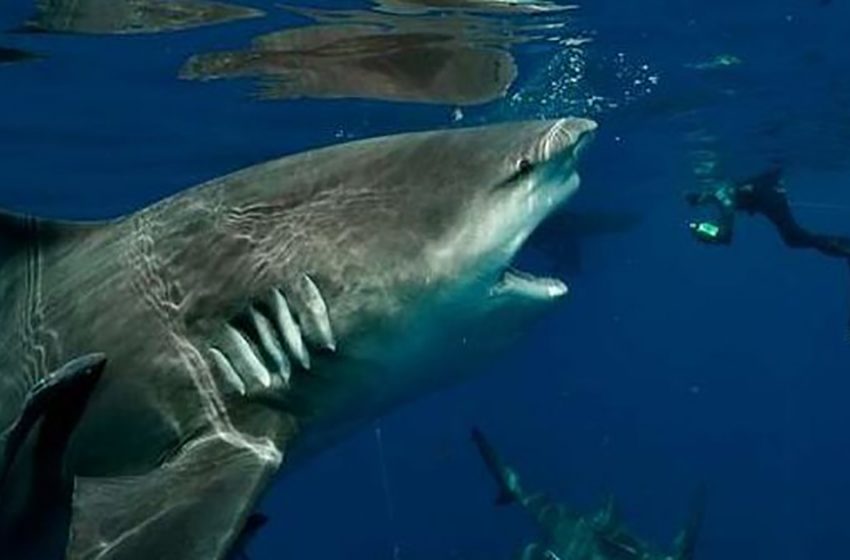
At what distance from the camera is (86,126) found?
1894cm

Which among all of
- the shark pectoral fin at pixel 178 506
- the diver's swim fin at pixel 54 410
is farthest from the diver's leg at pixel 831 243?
the diver's swim fin at pixel 54 410

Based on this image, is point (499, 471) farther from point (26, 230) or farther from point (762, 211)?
point (26, 230)

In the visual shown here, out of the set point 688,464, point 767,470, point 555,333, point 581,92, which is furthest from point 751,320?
point 581,92

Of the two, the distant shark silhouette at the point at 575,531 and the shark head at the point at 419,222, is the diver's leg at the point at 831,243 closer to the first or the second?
the distant shark silhouette at the point at 575,531

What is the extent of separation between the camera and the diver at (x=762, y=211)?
13.8m

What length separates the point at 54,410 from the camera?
3559 mm

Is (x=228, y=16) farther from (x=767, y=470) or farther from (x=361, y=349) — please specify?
(x=767, y=470)

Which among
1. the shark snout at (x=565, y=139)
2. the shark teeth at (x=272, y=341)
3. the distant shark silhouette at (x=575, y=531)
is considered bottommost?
the distant shark silhouette at (x=575, y=531)

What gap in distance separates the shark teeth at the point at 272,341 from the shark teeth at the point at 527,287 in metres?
0.63

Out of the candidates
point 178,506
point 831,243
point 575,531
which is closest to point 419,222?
point 178,506

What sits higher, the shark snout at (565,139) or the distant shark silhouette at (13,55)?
the shark snout at (565,139)

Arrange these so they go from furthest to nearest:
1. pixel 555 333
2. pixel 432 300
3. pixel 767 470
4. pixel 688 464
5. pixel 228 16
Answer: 1. pixel 767 470
2. pixel 688 464
3. pixel 555 333
4. pixel 228 16
5. pixel 432 300

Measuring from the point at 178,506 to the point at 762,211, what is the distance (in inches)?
502

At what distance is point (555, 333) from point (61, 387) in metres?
94.1
